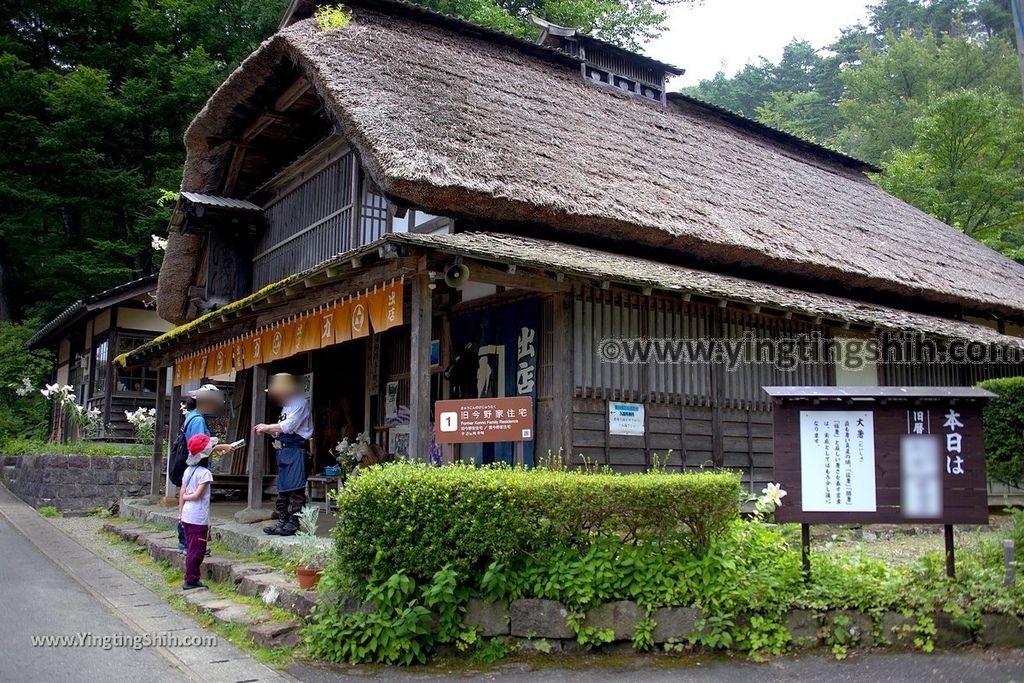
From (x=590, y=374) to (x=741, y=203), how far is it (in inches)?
192

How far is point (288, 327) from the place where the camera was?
9625 mm

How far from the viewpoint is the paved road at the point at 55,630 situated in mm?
5320

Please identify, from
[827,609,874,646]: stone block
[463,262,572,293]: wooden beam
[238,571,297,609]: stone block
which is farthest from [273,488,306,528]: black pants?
[827,609,874,646]: stone block

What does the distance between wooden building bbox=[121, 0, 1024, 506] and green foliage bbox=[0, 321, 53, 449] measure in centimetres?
974

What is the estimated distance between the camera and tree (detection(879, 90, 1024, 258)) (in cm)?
2084

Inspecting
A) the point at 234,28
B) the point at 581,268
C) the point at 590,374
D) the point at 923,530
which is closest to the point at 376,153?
the point at 581,268

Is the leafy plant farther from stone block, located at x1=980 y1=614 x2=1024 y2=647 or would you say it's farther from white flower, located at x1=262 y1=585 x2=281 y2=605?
stone block, located at x1=980 y1=614 x2=1024 y2=647

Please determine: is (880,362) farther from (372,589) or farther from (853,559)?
(372,589)

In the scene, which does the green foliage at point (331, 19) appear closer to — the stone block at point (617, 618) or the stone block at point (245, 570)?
the stone block at point (245, 570)

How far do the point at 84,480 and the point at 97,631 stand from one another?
9.26 meters

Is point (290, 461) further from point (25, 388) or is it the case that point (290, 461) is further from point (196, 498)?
point (25, 388)

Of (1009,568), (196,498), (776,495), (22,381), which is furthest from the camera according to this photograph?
(22,381)

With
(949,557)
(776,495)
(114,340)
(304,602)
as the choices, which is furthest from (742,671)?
(114,340)

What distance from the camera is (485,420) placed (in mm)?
7117
